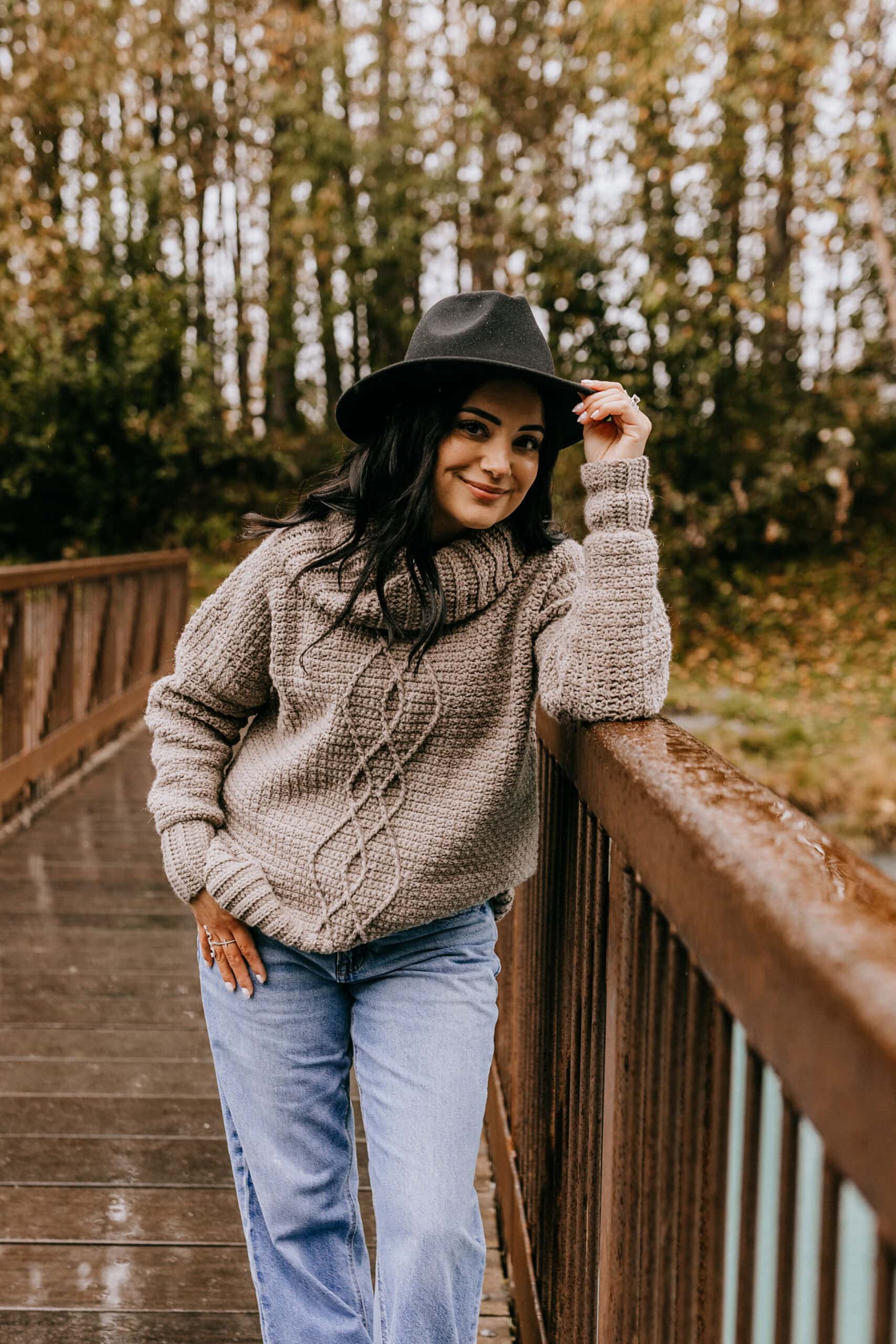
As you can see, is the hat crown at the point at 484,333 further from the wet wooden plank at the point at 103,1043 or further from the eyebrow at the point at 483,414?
the wet wooden plank at the point at 103,1043

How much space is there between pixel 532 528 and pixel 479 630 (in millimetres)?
213

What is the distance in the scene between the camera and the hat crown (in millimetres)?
1646

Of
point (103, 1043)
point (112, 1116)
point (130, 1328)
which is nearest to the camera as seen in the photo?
point (130, 1328)

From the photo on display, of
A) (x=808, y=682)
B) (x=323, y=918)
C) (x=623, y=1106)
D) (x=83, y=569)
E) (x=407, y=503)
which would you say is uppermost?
(x=407, y=503)

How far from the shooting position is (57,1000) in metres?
3.45

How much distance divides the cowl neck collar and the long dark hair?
1 centimetres

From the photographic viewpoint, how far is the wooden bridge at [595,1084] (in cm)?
71

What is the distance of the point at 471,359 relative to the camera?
1601mm

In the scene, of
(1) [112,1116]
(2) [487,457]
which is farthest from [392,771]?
(1) [112,1116]

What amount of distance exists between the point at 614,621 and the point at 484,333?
45 cm

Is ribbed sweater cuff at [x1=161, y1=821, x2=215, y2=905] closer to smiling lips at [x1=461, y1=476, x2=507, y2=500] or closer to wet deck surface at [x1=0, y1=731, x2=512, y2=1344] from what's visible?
smiling lips at [x1=461, y1=476, x2=507, y2=500]

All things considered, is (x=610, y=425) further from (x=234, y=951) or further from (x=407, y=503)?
→ (x=234, y=951)

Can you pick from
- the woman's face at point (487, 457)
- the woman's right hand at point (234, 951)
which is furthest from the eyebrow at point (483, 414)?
the woman's right hand at point (234, 951)

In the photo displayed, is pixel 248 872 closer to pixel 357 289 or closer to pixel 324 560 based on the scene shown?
pixel 324 560
